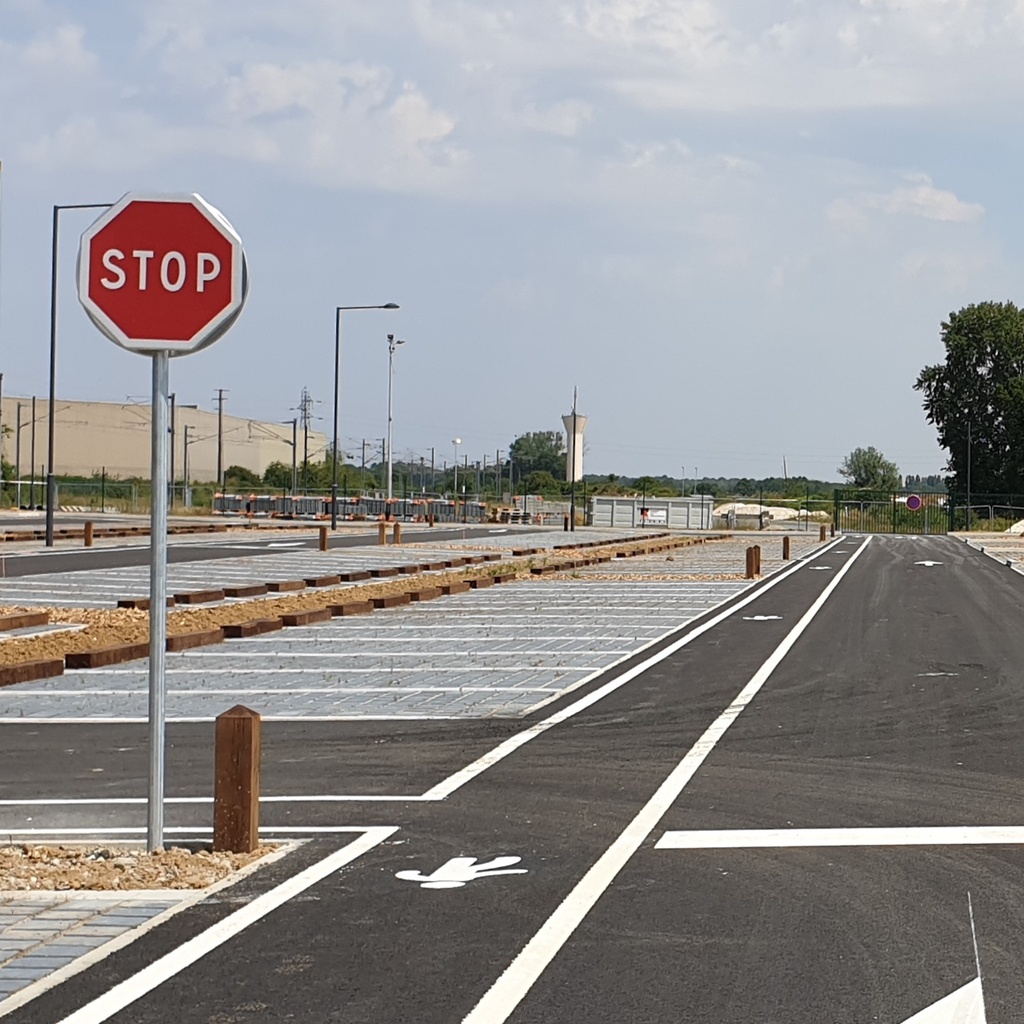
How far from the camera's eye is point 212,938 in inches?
247

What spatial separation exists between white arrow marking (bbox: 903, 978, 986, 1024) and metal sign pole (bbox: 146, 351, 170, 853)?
372 centimetres

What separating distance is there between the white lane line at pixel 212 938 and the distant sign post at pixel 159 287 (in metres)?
0.91

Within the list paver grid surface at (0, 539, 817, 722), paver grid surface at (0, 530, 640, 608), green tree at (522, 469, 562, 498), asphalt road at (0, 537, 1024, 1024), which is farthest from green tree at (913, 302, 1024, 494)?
asphalt road at (0, 537, 1024, 1024)

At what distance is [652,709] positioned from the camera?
13156mm

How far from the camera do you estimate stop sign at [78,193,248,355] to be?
730 centimetres

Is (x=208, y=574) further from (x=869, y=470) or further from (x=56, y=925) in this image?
(x=869, y=470)

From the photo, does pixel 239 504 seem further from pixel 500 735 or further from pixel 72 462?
pixel 500 735

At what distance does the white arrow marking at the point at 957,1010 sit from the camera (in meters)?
5.23

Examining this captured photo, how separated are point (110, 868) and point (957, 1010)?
3.97 m

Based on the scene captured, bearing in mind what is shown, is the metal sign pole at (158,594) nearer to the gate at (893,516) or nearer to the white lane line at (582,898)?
the white lane line at (582,898)

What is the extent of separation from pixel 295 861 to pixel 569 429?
104657 millimetres

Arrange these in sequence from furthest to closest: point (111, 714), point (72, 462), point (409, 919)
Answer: point (72, 462) → point (111, 714) → point (409, 919)

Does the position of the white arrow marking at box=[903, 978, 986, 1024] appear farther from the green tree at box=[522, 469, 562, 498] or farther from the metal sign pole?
the green tree at box=[522, 469, 562, 498]

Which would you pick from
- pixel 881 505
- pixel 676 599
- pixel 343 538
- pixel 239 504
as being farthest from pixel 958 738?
pixel 881 505
